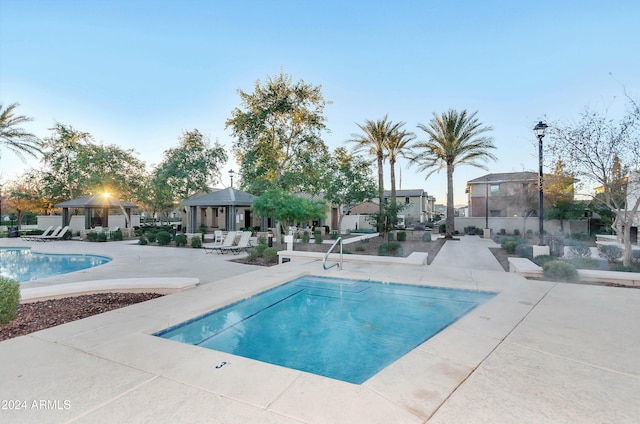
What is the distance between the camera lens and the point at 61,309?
5.57 metres

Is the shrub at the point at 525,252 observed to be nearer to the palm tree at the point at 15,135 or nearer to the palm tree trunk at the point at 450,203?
the palm tree trunk at the point at 450,203

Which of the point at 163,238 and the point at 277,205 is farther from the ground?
the point at 277,205

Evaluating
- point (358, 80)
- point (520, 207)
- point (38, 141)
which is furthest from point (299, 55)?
point (520, 207)

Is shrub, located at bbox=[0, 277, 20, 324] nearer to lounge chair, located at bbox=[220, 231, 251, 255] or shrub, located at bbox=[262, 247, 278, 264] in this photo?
shrub, located at bbox=[262, 247, 278, 264]

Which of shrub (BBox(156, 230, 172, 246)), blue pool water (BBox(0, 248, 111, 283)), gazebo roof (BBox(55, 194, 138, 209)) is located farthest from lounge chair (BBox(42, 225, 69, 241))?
shrub (BBox(156, 230, 172, 246))

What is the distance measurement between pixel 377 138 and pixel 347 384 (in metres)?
22.1

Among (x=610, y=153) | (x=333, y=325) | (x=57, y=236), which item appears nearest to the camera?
(x=333, y=325)

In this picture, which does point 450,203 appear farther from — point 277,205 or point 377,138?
point 277,205

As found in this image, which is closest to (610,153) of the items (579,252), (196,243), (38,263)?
(579,252)

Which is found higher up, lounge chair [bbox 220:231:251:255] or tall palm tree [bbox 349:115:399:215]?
tall palm tree [bbox 349:115:399:215]

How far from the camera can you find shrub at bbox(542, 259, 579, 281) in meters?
7.56

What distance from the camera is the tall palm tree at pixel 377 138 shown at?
23188 millimetres

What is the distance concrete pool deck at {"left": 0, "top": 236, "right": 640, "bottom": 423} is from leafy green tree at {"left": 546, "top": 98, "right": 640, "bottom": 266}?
5412 mm

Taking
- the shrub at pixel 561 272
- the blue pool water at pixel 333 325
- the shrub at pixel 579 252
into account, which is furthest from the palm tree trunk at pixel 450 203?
the blue pool water at pixel 333 325
